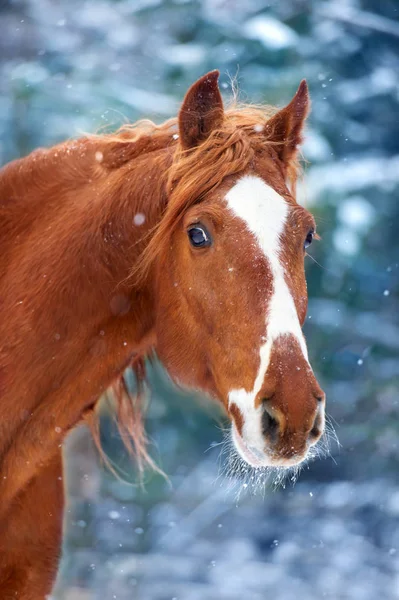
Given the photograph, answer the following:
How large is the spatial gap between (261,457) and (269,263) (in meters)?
0.49

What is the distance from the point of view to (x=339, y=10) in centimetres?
448

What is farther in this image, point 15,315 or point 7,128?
point 7,128

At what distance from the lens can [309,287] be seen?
4.47 meters

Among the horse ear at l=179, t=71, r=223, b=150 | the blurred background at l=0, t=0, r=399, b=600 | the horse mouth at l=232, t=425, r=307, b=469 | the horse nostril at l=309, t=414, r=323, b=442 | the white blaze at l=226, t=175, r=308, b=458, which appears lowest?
the blurred background at l=0, t=0, r=399, b=600

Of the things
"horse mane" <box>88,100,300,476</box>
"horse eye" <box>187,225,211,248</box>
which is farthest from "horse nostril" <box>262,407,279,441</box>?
"horse mane" <box>88,100,300,476</box>

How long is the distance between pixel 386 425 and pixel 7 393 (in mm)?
3325

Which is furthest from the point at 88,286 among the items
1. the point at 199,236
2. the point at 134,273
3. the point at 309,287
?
the point at 309,287

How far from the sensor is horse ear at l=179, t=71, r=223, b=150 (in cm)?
186

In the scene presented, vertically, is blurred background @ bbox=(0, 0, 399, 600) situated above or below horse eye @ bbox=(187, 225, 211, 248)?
below

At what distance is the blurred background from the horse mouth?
2696 mm

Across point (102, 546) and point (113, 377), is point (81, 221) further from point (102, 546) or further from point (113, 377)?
point (102, 546)

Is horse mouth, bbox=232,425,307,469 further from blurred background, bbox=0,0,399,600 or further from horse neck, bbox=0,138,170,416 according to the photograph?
blurred background, bbox=0,0,399,600

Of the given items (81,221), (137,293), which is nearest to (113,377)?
(137,293)

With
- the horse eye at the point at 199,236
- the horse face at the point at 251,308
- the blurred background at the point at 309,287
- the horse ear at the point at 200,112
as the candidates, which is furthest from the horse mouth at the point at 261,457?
the blurred background at the point at 309,287
